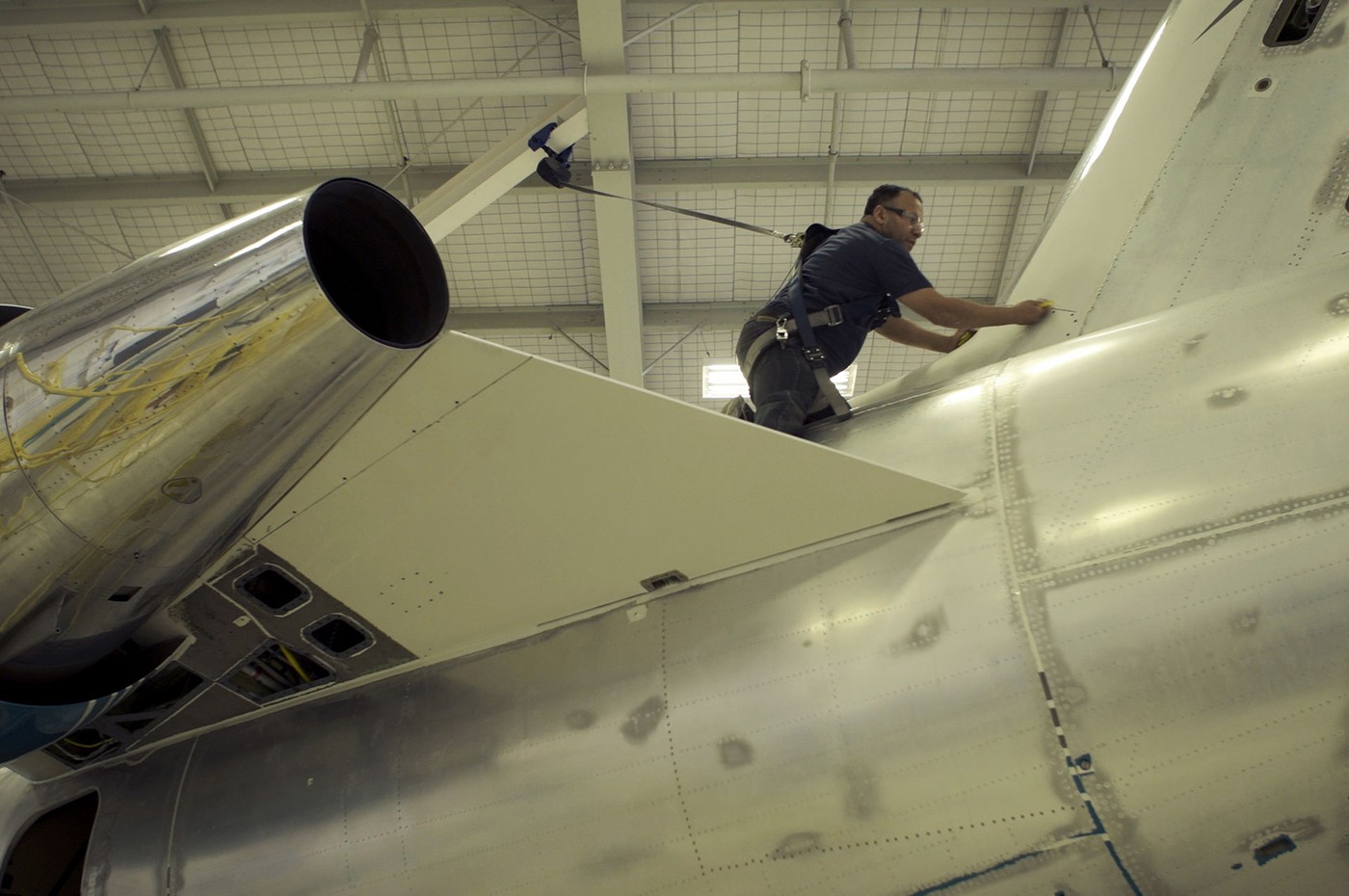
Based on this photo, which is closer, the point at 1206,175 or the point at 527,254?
the point at 1206,175

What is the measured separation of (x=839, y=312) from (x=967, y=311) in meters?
0.65

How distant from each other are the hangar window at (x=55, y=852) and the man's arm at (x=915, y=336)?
4.67 m

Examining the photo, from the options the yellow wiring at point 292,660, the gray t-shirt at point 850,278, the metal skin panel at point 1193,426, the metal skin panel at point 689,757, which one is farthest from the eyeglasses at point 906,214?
the yellow wiring at point 292,660

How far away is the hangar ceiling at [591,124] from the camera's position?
1139cm

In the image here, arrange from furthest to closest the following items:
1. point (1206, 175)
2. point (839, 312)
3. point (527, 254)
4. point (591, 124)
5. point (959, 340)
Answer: point (527, 254) → point (591, 124) → point (959, 340) → point (839, 312) → point (1206, 175)

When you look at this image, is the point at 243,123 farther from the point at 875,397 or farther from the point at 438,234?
the point at 875,397

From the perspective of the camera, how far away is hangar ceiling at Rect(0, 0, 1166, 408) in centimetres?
1139

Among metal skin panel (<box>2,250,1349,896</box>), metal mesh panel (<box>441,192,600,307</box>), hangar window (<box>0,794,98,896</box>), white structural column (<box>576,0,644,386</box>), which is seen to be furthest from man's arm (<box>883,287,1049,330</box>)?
metal mesh panel (<box>441,192,600,307</box>)

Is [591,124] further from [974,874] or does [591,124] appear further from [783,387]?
[974,874]

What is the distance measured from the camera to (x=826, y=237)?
594cm

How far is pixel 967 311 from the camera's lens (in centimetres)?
500

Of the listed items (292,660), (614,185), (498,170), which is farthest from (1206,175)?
(614,185)

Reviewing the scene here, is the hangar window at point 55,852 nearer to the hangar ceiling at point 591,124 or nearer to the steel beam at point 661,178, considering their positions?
the hangar ceiling at point 591,124

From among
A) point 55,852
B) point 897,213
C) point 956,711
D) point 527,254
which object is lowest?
point 956,711
